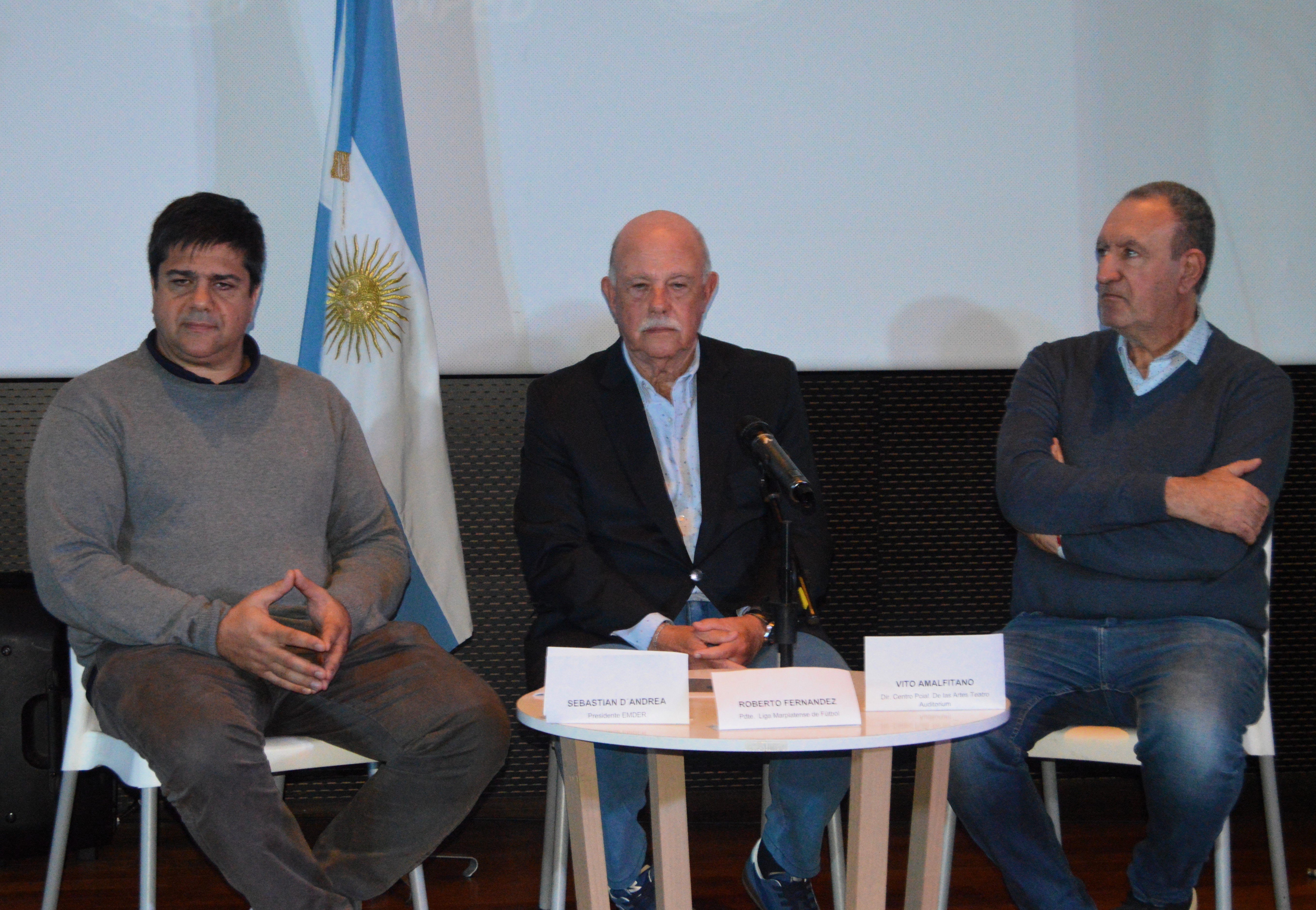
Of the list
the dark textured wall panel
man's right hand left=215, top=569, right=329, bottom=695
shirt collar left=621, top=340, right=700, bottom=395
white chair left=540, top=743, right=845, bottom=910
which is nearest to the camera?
man's right hand left=215, top=569, right=329, bottom=695

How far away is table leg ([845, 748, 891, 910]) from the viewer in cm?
153

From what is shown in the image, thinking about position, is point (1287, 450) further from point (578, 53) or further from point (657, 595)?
point (578, 53)

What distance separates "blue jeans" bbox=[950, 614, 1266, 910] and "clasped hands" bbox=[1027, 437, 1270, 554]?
0.20 metres

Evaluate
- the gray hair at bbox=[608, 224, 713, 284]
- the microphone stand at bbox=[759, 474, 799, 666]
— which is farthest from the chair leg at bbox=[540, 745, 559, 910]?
the gray hair at bbox=[608, 224, 713, 284]

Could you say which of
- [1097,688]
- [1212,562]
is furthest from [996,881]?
[1212,562]

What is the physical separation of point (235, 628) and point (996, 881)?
1753 mm

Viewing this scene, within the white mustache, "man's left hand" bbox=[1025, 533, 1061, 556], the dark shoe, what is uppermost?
the white mustache

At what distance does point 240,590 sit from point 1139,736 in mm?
1608

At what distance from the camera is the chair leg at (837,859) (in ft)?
6.86

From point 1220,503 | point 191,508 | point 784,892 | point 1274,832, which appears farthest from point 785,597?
point 1274,832

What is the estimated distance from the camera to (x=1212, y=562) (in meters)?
2.05

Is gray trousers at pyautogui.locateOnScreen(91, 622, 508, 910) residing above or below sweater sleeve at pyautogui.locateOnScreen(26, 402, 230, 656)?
below

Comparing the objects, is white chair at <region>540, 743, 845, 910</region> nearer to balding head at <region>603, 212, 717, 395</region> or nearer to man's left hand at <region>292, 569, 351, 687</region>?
man's left hand at <region>292, 569, 351, 687</region>

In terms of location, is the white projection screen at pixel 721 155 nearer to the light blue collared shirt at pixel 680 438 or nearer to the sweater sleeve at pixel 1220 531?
the light blue collared shirt at pixel 680 438
